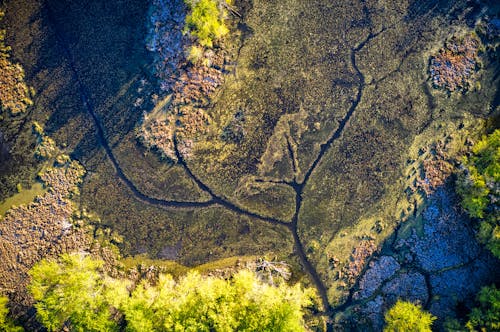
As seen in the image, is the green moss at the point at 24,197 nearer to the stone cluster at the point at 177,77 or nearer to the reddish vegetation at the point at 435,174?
the stone cluster at the point at 177,77

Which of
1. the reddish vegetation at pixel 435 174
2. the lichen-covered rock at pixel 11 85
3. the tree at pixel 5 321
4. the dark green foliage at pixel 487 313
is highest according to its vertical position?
the lichen-covered rock at pixel 11 85

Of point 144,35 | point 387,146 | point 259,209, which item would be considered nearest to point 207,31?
point 144,35

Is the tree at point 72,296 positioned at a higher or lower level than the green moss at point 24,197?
lower

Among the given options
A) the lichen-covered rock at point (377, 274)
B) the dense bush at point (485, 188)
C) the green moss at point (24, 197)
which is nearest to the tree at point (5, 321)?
the green moss at point (24, 197)

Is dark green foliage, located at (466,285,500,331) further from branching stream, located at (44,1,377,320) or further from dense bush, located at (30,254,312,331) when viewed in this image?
dense bush, located at (30,254,312,331)

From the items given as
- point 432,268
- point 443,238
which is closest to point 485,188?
point 443,238

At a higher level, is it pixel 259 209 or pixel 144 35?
pixel 144 35

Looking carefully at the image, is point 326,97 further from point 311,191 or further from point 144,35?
point 144,35
